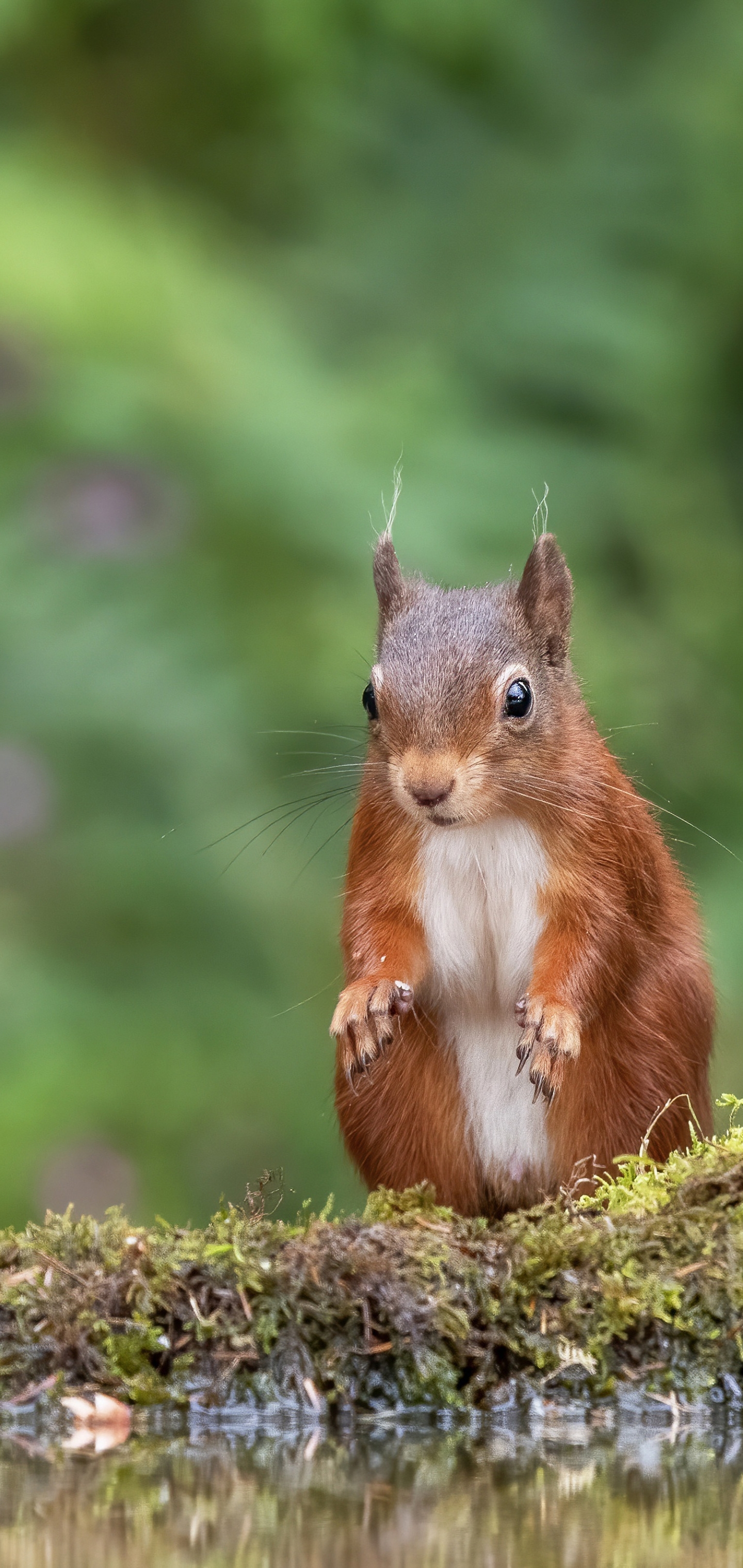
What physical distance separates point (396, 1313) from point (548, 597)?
151 cm

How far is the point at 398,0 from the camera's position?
5852mm

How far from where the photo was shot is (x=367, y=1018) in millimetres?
2914

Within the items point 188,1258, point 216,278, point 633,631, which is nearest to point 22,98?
point 216,278

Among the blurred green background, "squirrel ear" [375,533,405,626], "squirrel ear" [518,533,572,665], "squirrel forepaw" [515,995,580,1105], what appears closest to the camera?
"squirrel forepaw" [515,995,580,1105]

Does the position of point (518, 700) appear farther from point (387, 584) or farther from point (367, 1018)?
point (367, 1018)

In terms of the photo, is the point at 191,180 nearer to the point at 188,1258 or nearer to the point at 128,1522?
the point at 188,1258

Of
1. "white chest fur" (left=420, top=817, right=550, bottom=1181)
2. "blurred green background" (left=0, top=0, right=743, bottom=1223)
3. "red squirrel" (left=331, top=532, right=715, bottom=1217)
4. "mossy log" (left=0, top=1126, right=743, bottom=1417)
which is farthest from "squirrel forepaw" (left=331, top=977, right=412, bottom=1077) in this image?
"blurred green background" (left=0, top=0, right=743, bottom=1223)

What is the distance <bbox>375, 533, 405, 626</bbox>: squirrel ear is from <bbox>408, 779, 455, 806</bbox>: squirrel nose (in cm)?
59

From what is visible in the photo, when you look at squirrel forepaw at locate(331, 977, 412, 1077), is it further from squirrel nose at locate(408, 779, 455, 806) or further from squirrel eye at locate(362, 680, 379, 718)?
squirrel eye at locate(362, 680, 379, 718)

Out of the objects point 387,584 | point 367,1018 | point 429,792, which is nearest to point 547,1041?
point 367,1018

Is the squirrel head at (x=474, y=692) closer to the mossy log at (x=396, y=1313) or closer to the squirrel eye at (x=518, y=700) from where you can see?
the squirrel eye at (x=518, y=700)

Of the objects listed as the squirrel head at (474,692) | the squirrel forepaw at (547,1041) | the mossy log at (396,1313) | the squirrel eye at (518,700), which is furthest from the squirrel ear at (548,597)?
the mossy log at (396,1313)

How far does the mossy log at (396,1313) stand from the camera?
2240 millimetres

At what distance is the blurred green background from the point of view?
525 cm
